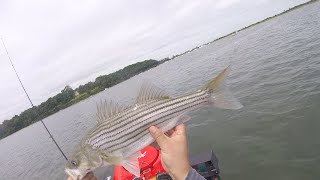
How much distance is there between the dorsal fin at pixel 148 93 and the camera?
4.37 m

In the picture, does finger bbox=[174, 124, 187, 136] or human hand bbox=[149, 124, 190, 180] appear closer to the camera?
human hand bbox=[149, 124, 190, 180]

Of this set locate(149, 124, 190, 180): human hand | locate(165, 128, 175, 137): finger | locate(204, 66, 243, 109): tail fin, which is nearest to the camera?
locate(149, 124, 190, 180): human hand

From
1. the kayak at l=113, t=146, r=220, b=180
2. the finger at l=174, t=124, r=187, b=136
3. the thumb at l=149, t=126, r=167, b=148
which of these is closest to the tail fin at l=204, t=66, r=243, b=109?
the finger at l=174, t=124, r=187, b=136

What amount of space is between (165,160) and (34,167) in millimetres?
33327

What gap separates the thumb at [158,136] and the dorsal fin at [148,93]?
561 millimetres

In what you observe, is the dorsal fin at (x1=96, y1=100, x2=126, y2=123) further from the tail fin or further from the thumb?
the tail fin

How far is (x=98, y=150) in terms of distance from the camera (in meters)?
4.16

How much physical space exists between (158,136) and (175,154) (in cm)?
34

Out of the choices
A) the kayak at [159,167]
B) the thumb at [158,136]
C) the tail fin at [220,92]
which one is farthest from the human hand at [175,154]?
the kayak at [159,167]

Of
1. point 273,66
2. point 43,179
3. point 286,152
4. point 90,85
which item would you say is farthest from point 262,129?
point 90,85

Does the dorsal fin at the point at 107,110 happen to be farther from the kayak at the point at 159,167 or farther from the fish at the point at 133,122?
the kayak at the point at 159,167

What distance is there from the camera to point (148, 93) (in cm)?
441

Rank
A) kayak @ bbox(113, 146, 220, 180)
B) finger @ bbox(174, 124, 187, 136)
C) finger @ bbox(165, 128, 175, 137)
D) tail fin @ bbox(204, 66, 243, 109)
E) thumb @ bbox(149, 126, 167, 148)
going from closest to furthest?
thumb @ bbox(149, 126, 167, 148) → finger @ bbox(174, 124, 187, 136) → finger @ bbox(165, 128, 175, 137) → tail fin @ bbox(204, 66, 243, 109) → kayak @ bbox(113, 146, 220, 180)

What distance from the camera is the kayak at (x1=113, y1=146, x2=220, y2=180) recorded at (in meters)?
7.90
